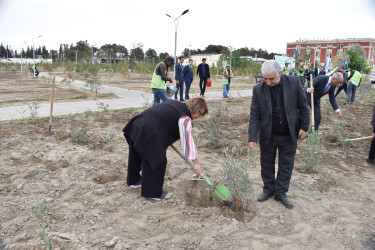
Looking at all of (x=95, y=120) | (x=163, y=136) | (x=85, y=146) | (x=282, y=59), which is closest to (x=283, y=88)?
(x=163, y=136)

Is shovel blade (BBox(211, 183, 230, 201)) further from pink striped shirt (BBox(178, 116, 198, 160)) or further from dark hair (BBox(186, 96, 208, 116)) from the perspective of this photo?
dark hair (BBox(186, 96, 208, 116))

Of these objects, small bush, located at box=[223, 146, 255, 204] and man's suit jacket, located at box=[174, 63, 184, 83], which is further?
man's suit jacket, located at box=[174, 63, 184, 83]

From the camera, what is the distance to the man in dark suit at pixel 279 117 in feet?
10.4

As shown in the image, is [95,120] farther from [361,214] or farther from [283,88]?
[361,214]

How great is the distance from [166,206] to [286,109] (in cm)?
166

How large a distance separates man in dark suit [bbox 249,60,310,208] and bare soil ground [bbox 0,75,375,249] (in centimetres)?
52

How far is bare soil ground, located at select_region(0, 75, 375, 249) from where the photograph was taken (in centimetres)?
286

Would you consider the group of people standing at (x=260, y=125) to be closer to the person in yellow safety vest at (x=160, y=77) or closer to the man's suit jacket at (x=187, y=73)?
the person in yellow safety vest at (x=160, y=77)

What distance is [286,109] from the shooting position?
3.18 metres

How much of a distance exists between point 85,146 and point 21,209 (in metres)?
2.16

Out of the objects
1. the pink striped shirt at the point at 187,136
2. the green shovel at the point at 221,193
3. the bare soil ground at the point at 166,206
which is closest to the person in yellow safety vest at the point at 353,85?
the bare soil ground at the point at 166,206

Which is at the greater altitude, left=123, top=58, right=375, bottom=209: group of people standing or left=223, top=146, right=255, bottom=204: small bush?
left=123, top=58, right=375, bottom=209: group of people standing

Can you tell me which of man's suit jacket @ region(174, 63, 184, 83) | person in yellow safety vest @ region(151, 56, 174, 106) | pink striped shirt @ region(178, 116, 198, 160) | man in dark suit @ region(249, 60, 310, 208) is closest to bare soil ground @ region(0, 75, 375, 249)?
man in dark suit @ region(249, 60, 310, 208)

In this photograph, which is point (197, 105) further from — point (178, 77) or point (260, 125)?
point (178, 77)
